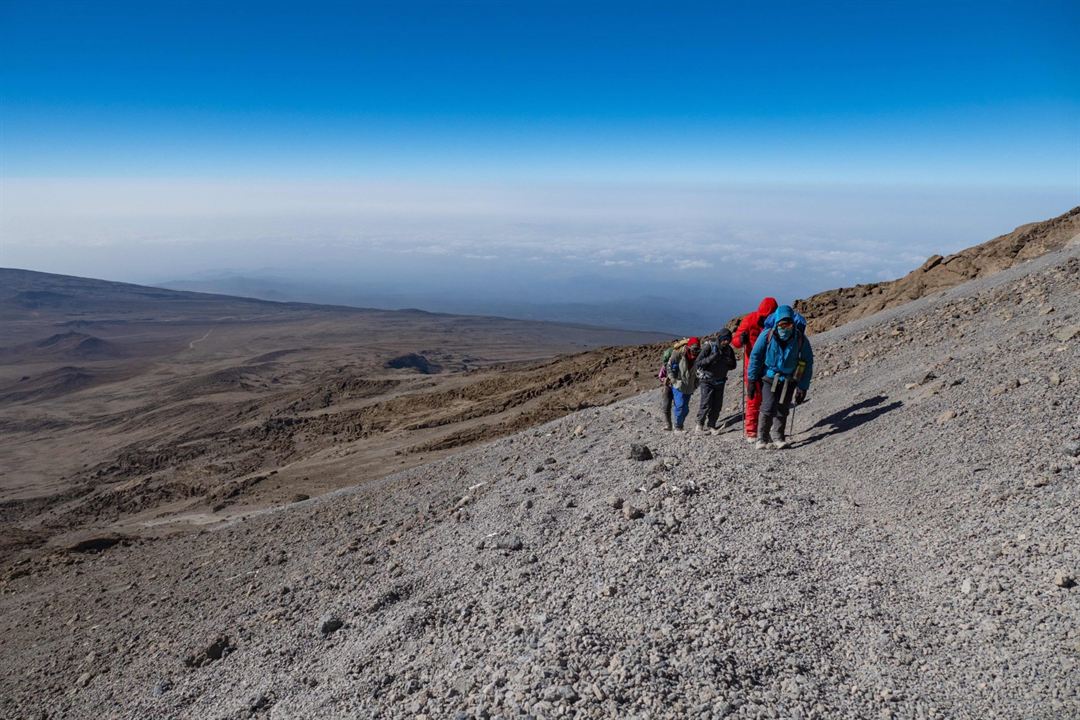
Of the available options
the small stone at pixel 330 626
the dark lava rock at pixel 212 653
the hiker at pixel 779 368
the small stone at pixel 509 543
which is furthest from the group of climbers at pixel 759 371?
the dark lava rock at pixel 212 653

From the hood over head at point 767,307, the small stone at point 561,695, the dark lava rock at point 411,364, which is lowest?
the dark lava rock at point 411,364

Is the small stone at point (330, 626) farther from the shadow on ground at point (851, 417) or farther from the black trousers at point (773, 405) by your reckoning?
the shadow on ground at point (851, 417)

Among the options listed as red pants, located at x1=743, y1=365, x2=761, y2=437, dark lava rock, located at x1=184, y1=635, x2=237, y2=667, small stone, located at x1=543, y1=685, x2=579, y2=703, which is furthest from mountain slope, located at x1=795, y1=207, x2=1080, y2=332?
dark lava rock, located at x1=184, y1=635, x2=237, y2=667

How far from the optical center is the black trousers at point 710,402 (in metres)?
8.74

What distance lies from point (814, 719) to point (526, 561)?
2626 mm

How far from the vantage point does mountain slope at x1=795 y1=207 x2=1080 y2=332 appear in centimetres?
1530

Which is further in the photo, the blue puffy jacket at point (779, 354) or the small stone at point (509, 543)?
the blue puffy jacket at point (779, 354)

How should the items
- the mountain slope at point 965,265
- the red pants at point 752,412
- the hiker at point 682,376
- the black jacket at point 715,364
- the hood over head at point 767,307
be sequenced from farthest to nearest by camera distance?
1. the mountain slope at point 965,265
2. the hiker at point 682,376
3. the black jacket at point 715,364
4. the hood over head at point 767,307
5. the red pants at point 752,412

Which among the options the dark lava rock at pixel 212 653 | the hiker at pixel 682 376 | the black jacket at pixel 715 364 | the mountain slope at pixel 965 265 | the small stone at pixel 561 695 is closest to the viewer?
the small stone at pixel 561 695

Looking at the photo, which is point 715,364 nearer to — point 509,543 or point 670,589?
point 509,543

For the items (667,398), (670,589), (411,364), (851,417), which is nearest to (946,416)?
(851,417)

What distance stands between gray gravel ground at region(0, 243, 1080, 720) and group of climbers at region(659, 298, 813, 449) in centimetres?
45

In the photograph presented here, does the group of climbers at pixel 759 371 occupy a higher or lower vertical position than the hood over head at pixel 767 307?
lower

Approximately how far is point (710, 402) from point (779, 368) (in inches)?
68.1
